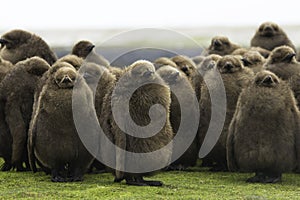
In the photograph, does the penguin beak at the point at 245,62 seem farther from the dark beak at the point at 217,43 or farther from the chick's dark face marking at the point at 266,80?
the dark beak at the point at 217,43

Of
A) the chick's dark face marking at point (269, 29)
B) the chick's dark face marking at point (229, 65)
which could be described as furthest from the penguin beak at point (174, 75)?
the chick's dark face marking at point (269, 29)

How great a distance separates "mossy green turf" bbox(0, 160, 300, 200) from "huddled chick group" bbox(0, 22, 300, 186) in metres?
0.25

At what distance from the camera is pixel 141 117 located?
11695 millimetres

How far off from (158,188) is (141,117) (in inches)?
42.3

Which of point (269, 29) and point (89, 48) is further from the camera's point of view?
point (269, 29)

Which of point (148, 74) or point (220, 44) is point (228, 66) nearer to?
point (148, 74)

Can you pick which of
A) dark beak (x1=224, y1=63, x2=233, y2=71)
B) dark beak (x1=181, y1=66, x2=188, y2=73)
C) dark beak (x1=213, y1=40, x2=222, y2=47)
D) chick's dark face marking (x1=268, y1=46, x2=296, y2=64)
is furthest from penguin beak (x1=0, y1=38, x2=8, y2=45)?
dark beak (x1=213, y1=40, x2=222, y2=47)

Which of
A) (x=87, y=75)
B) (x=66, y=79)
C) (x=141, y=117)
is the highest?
(x=87, y=75)

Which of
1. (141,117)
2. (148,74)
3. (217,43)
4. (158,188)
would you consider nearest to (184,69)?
(148,74)

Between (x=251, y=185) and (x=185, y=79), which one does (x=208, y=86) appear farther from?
(x=251, y=185)

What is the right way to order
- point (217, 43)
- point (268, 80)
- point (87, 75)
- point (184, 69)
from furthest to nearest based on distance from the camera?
point (217, 43)
point (184, 69)
point (87, 75)
point (268, 80)

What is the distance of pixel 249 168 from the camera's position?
12.3 metres

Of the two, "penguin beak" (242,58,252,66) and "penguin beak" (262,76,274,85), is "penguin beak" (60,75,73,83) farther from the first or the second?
"penguin beak" (242,58,252,66)

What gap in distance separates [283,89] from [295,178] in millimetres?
1519
